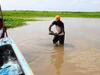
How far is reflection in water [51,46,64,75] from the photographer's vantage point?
30.7 ft

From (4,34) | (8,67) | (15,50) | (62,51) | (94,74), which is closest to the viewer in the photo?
(8,67)

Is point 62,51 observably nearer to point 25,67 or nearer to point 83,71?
point 83,71

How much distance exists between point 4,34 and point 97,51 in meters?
4.14

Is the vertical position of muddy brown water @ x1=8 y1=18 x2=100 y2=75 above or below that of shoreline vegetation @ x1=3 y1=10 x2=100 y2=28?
above

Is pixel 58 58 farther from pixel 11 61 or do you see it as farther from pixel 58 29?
pixel 11 61

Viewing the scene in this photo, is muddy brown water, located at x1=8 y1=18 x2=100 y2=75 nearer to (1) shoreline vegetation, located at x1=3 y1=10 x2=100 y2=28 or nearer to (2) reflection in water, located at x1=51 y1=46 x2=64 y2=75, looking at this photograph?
(2) reflection in water, located at x1=51 y1=46 x2=64 y2=75

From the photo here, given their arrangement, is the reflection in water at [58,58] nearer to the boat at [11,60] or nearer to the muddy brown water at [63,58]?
the muddy brown water at [63,58]

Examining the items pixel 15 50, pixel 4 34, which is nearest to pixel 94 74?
pixel 15 50

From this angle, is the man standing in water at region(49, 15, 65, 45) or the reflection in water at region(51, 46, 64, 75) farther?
the man standing in water at region(49, 15, 65, 45)

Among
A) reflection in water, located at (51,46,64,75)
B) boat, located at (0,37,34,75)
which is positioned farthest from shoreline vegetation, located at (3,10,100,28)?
boat, located at (0,37,34,75)

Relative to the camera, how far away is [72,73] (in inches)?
340

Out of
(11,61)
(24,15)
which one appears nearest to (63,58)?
(11,61)

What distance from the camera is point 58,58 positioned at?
10.8 meters

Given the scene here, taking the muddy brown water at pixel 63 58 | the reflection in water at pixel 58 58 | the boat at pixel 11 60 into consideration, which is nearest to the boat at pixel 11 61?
the boat at pixel 11 60
